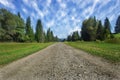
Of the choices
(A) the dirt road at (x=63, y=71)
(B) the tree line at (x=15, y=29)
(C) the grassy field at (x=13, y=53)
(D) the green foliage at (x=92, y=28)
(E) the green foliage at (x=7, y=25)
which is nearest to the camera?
(A) the dirt road at (x=63, y=71)

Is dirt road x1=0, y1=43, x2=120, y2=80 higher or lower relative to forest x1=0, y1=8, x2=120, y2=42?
lower

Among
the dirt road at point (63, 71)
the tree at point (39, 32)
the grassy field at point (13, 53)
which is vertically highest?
the tree at point (39, 32)

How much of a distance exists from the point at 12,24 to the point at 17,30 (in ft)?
21.1

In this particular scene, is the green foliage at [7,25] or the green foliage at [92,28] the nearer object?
the green foliage at [7,25]

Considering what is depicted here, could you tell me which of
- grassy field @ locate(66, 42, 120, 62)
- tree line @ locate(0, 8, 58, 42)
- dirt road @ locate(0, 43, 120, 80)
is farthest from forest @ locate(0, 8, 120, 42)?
dirt road @ locate(0, 43, 120, 80)

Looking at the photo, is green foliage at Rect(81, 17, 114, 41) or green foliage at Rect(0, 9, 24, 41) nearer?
green foliage at Rect(0, 9, 24, 41)

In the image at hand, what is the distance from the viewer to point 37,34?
95.4 metres

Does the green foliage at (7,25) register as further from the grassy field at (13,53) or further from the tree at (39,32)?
the grassy field at (13,53)

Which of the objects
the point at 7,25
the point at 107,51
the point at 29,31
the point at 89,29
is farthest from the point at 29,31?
the point at 107,51

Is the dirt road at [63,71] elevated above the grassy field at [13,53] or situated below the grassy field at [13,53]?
below

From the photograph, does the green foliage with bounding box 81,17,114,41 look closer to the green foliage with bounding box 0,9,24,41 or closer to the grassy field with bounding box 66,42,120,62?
the green foliage with bounding box 0,9,24,41

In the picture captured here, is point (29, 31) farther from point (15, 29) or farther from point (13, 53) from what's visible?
point (13, 53)

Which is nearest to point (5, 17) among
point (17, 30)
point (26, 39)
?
point (17, 30)

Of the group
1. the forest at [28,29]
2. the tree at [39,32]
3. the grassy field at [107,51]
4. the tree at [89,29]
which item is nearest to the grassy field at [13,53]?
the grassy field at [107,51]
